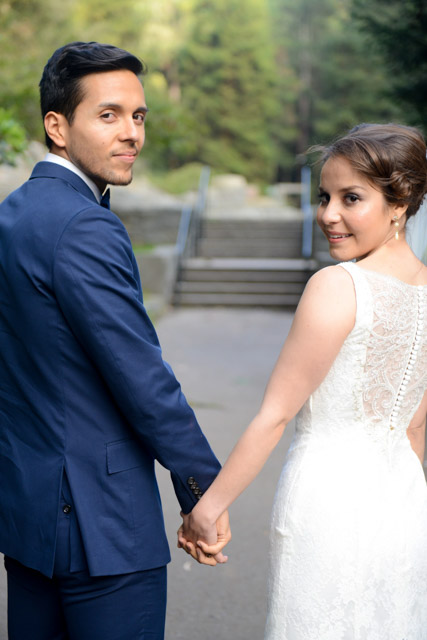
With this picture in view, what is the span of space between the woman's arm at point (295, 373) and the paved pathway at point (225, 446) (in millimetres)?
1628

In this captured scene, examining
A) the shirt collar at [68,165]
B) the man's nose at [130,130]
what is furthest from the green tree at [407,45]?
the shirt collar at [68,165]

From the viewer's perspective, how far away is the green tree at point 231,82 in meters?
36.2

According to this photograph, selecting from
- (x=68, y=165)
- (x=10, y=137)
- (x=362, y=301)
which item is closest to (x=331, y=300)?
(x=362, y=301)

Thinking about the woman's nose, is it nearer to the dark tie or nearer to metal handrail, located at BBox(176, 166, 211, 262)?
the dark tie

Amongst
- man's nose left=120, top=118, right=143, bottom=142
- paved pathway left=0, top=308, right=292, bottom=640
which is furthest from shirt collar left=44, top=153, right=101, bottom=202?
paved pathway left=0, top=308, right=292, bottom=640

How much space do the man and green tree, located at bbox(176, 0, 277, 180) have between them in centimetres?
3464

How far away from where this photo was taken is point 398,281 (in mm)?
1770

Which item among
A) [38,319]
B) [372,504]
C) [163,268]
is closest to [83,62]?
[38,319]

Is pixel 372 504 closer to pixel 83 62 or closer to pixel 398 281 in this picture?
pixel 398 281

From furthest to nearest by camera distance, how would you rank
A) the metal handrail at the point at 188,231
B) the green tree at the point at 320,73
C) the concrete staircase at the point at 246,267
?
the green tree at the point at 320,73, the metal handrail at the point at 188,231, the concrete staircase at the point at 246,267

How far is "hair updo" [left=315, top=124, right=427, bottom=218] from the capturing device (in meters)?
1.72

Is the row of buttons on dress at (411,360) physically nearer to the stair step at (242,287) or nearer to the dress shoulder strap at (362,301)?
the dress shoulder strap at (362,301)

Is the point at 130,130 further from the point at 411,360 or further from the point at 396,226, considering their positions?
the point at 411,360

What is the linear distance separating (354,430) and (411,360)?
0.23 meters
